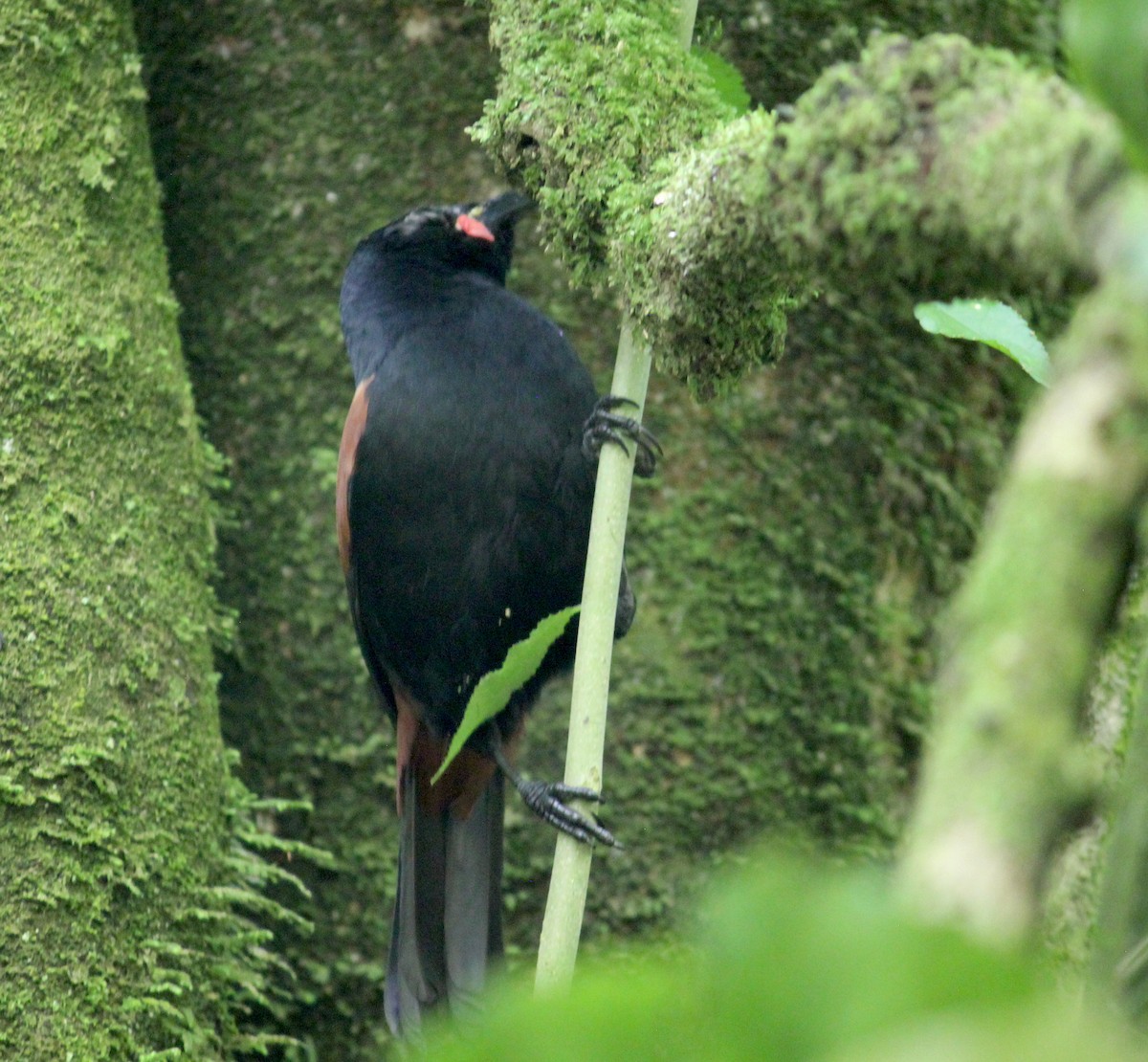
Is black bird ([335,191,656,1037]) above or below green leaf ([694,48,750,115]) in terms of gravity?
below

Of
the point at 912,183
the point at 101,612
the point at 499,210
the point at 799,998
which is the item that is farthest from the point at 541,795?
the point at 799,998

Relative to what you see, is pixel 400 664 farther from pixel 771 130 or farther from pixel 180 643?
pixel 771 130

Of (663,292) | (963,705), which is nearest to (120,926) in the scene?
(663,292)

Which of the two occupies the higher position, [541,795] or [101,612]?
[101,612]

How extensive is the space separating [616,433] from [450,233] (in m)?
0.91

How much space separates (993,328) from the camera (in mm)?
1268

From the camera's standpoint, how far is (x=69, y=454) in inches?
91.2

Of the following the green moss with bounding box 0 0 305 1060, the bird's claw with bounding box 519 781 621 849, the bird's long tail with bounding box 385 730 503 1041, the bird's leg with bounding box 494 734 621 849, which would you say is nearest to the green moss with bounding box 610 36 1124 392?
the bird's claw with bounding box 519 781 621 849

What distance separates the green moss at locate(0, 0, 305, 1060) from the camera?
2088 mm

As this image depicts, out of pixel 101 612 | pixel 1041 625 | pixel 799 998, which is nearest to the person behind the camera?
pixel 799 998

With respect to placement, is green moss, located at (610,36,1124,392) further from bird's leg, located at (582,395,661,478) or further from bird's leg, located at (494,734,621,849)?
bird's leg, located at (494,734,621,849)

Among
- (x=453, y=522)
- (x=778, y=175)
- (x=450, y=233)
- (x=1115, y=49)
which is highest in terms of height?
(x=1115, y=49)

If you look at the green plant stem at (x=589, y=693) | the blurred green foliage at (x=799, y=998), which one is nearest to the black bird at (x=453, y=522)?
the green plant stem at (x=589, y=693)

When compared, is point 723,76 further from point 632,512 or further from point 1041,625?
point 1041,625
